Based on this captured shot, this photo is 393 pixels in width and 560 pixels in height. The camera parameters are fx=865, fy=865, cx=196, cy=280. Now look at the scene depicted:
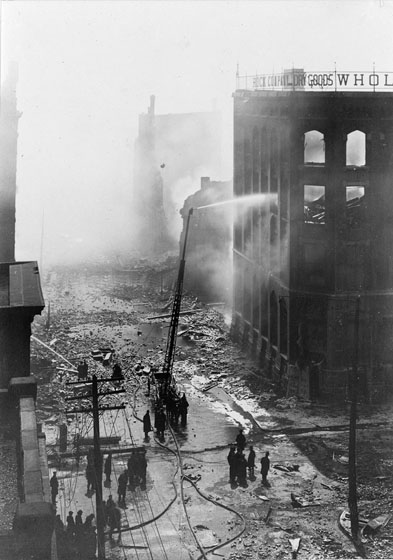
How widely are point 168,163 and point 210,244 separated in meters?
34.1

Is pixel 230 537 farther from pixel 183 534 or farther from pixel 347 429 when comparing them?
pixel 347 429

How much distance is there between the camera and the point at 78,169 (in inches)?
4395

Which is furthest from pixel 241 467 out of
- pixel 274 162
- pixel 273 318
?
pixel 274 162

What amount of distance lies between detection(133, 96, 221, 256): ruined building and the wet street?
108 ft

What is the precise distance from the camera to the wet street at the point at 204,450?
25.6 metres

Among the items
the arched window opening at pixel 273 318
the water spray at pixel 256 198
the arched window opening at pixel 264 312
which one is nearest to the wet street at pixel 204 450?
the arched window opening at pixel 273 318

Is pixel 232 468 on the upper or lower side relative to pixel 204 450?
upper

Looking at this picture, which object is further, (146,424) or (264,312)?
(264,312)

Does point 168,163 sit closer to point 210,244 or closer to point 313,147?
point 210,244

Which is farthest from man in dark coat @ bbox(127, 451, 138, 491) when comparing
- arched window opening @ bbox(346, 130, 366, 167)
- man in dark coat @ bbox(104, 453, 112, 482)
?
arched window opening @ bbox(346, 130, 366, 167)

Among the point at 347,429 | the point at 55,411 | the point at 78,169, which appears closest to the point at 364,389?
the point at 347,429

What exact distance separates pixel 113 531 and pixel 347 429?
13493 mm

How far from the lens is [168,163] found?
312 feet

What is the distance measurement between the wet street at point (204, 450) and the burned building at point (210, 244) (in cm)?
784
